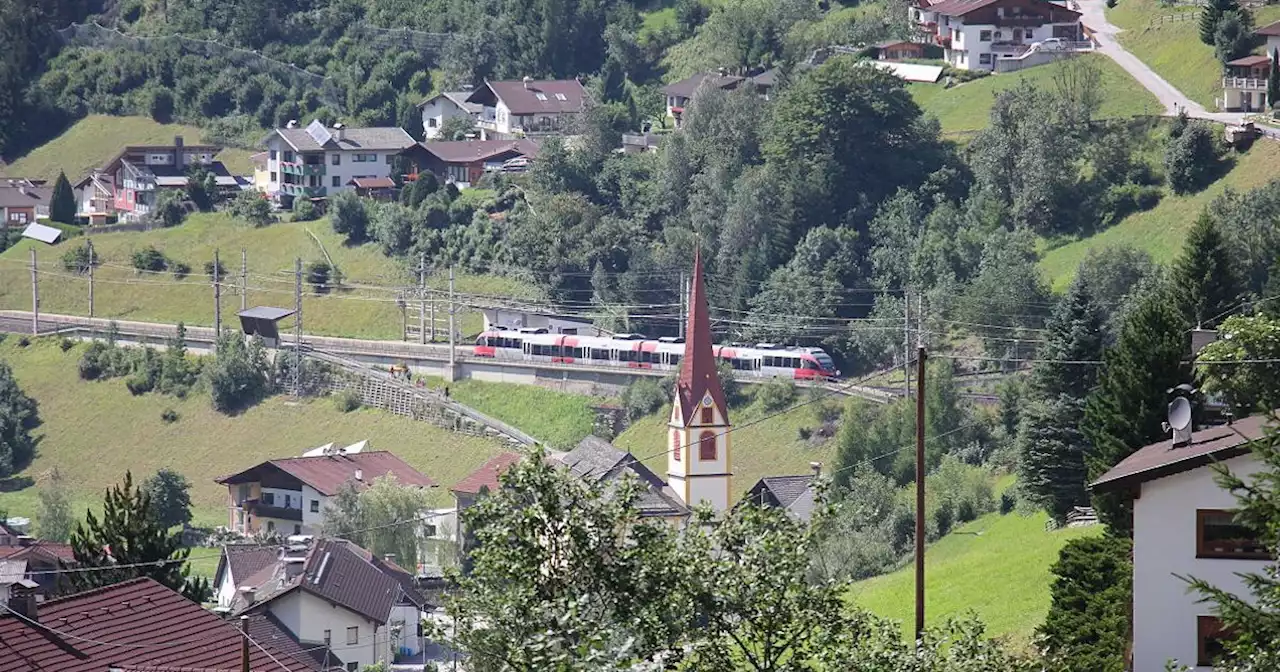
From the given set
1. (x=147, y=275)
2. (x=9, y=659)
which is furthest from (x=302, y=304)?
(x=9, y=659)

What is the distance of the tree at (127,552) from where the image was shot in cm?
3594

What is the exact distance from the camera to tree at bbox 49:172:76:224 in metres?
106

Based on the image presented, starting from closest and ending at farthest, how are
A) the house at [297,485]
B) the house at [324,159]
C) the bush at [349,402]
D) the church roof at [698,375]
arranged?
the church roof at [698,375] → the house at [297,485] → the bush at [349,402] → the house at [324,159]

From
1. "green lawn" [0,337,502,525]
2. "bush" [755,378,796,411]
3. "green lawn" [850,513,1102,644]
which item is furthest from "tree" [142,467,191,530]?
"green lawn" [850,513,1102,644]

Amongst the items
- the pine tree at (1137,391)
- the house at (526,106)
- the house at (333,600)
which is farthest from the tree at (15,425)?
the pine tree at (1137,391)

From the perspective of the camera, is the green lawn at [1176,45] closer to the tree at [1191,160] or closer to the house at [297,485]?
the tree at [1191,160]

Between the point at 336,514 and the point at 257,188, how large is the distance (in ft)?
149

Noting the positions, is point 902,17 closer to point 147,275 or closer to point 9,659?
point 147,275

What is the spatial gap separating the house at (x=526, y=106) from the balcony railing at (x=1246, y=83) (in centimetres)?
3222

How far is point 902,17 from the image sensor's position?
99.8 m

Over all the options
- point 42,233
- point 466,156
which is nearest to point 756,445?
point 466,156

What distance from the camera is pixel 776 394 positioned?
241ft

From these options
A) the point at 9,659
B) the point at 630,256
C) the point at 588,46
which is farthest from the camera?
the point at 588,46

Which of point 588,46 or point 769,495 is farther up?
point 588,46
